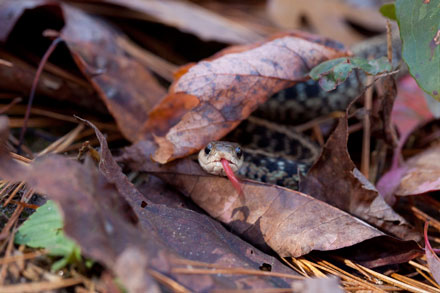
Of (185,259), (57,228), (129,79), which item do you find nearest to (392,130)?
(185,259)

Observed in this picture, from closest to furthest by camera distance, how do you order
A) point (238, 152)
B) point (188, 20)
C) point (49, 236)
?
point (49, 236) < point (238, 152) < point (188, 20)

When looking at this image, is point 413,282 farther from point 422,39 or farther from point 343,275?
point 422,39

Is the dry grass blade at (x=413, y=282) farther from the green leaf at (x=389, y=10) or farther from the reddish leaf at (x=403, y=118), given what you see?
the green leaf at (x=389, y=10)

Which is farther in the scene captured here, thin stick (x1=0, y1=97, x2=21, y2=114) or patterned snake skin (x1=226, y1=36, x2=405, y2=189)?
patterned snake skin (x1=226, y1=36, x2=405, y2=189)

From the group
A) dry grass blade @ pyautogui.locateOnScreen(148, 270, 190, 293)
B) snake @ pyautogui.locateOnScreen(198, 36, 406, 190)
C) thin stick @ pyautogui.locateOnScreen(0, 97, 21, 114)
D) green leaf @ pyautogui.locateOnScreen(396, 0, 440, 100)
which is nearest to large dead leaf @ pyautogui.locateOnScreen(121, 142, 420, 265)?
snake @ pyautogui.locateOnScreen(198, 36, 406, 190)

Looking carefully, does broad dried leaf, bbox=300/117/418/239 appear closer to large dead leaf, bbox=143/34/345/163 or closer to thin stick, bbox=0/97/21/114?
large dead leaf, bbox=143/34/345/163

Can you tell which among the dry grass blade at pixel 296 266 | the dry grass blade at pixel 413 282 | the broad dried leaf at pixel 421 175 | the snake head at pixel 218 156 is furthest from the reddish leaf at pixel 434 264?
the snake head at pixel 218 156

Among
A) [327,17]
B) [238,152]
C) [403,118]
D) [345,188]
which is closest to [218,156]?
[238,152]
